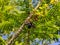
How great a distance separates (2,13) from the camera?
17.3 ft

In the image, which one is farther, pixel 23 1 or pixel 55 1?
pixel 23 1

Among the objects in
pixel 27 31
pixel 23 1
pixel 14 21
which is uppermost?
pixel 23 1

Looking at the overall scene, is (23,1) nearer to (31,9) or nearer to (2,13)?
(31,9)

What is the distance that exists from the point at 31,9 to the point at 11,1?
2.07 ft

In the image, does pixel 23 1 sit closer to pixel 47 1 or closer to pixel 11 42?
pixel 47 1

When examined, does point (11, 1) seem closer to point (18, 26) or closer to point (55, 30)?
point (18, 26)

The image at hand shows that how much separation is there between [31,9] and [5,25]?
2.74ft

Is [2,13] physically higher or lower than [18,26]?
higher

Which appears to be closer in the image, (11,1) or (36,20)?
(36,20)

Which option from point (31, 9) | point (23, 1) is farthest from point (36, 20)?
point (23, 1)

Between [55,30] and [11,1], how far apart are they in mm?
1447

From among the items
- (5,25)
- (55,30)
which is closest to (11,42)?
(5,25)

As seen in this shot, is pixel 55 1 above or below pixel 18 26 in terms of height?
above

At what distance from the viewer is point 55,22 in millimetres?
5500
